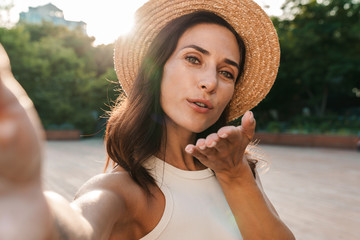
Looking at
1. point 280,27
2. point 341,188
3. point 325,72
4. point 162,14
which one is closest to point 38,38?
point 280,27

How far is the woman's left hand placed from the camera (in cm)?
94

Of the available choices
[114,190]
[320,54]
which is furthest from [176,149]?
[320,54]

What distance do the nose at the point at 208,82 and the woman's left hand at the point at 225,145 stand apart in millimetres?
325

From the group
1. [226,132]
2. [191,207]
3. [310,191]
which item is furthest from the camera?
[310,191]

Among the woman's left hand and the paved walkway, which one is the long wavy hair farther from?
the paved walkway

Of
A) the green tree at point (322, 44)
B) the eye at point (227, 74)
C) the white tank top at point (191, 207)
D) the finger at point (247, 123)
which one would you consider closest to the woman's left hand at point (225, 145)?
the finger at point (247, 123)

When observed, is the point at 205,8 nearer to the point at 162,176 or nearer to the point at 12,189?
the point at 162,176

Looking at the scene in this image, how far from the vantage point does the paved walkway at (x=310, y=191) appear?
155 inches

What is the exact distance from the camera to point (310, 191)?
5832 millimetres

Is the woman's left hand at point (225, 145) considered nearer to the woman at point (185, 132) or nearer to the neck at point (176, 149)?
the woman at point (185, 132)

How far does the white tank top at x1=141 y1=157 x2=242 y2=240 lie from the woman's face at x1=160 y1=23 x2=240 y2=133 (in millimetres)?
207

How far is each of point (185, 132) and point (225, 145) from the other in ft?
1.85

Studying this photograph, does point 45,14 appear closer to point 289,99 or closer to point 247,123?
point 289,99

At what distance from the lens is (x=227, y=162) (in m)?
1.12
